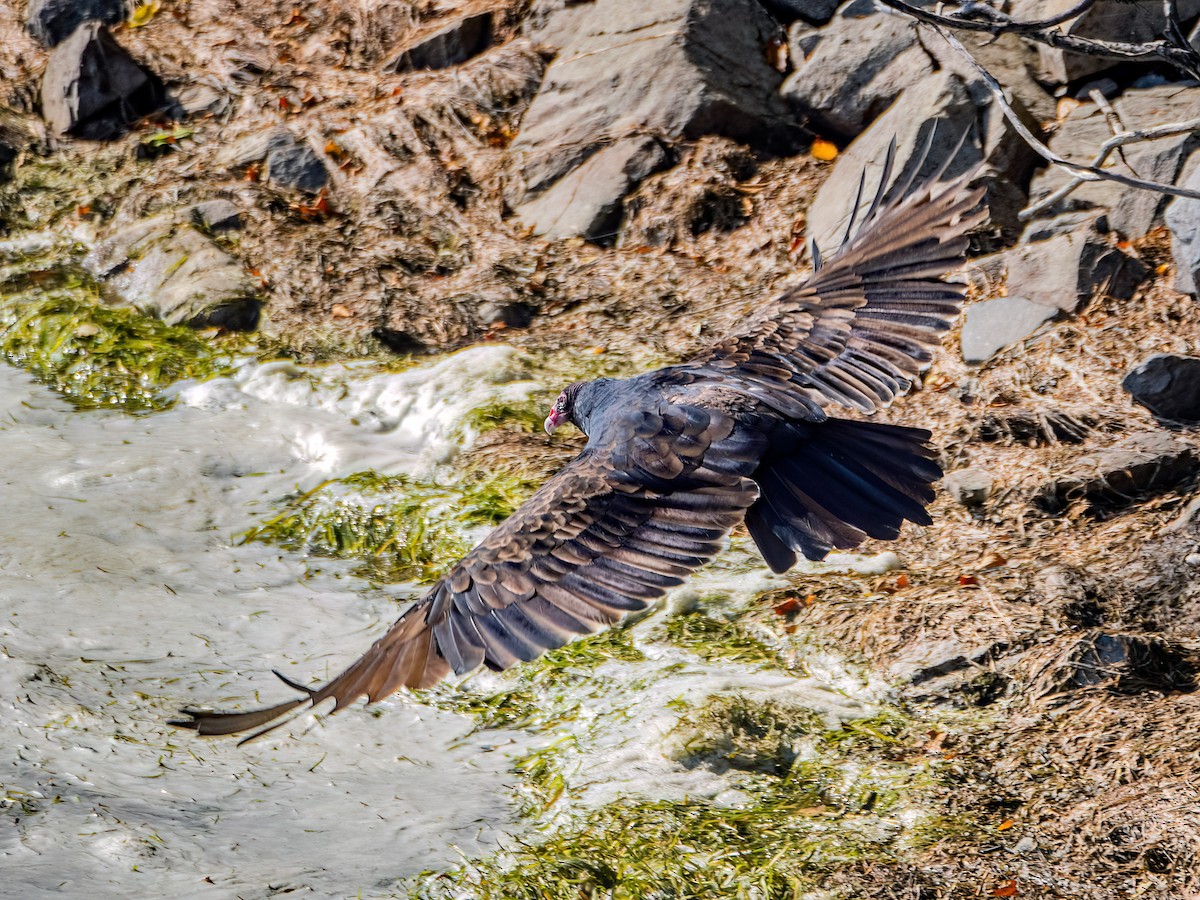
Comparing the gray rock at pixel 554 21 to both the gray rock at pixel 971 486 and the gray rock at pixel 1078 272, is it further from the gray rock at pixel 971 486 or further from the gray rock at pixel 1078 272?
the gray rock at pixel 971 486

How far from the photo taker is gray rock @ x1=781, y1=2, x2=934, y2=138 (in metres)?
6.01

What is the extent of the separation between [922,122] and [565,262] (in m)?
1.79

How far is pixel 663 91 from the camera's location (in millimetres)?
6414

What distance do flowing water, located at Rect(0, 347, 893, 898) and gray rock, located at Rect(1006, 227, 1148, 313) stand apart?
1493 mm

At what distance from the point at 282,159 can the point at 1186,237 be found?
14.5ft

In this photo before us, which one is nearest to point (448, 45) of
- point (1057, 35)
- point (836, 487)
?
point (1057, 35)

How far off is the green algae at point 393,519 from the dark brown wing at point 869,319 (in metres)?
1.12

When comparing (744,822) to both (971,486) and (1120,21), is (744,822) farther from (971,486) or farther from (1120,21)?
(1120,21)

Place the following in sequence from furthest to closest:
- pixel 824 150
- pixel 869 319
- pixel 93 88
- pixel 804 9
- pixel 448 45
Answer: pixel 448 45 → pixel 93 88 → pixel 804 9 → pixel 824 150 → pixel 869 319

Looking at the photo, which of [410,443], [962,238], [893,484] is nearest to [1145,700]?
[893,484]

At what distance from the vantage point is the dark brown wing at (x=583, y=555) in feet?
9.83

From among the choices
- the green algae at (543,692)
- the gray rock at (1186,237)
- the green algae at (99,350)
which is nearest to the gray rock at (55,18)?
the green algae at (99,350)

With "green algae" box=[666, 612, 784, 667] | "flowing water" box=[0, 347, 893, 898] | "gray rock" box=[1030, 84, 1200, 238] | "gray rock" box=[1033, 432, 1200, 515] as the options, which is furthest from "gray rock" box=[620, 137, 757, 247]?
"green algae" box=[666, 612, 784, 667]

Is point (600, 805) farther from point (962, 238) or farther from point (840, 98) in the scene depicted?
point (840, 98)
